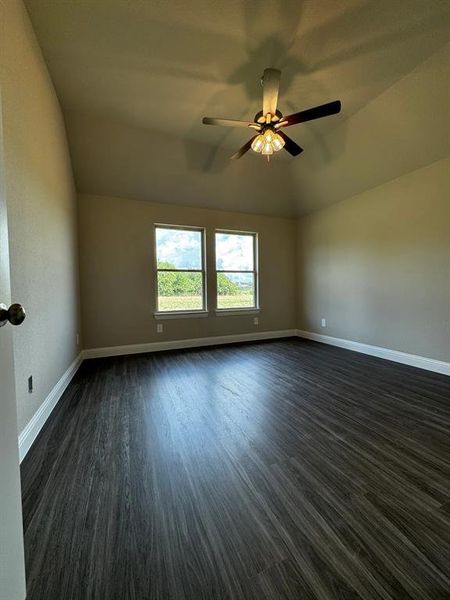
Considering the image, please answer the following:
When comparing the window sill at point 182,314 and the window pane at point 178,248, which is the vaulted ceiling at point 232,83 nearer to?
the window pane at point 178,248

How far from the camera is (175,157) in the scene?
12.1 ft

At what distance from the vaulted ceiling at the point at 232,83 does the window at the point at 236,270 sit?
116cm

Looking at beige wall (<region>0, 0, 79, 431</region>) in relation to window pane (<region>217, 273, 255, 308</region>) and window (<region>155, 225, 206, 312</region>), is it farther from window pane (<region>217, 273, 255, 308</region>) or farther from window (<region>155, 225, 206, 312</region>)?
window pane (<region>217, 273, 255, 308</region>)

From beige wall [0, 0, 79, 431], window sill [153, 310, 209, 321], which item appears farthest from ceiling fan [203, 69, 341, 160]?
window sill [153, 310, 209, 321]

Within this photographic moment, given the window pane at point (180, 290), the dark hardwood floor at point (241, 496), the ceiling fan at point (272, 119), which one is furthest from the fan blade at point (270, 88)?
the window pane at point (180, 290)

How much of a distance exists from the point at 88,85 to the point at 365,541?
4.06m

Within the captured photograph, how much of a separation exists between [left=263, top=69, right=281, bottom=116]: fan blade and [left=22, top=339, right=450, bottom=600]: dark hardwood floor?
2.73m

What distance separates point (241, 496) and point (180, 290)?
3612 mm

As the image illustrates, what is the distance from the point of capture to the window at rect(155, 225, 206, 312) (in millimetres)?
4453

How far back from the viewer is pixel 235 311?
195 inches

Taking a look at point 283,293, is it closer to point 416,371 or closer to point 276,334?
point 276,334

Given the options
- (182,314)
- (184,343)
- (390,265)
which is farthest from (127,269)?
(390,265)

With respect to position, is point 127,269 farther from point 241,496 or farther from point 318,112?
point 241,496

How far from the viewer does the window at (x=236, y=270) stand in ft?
16.0
